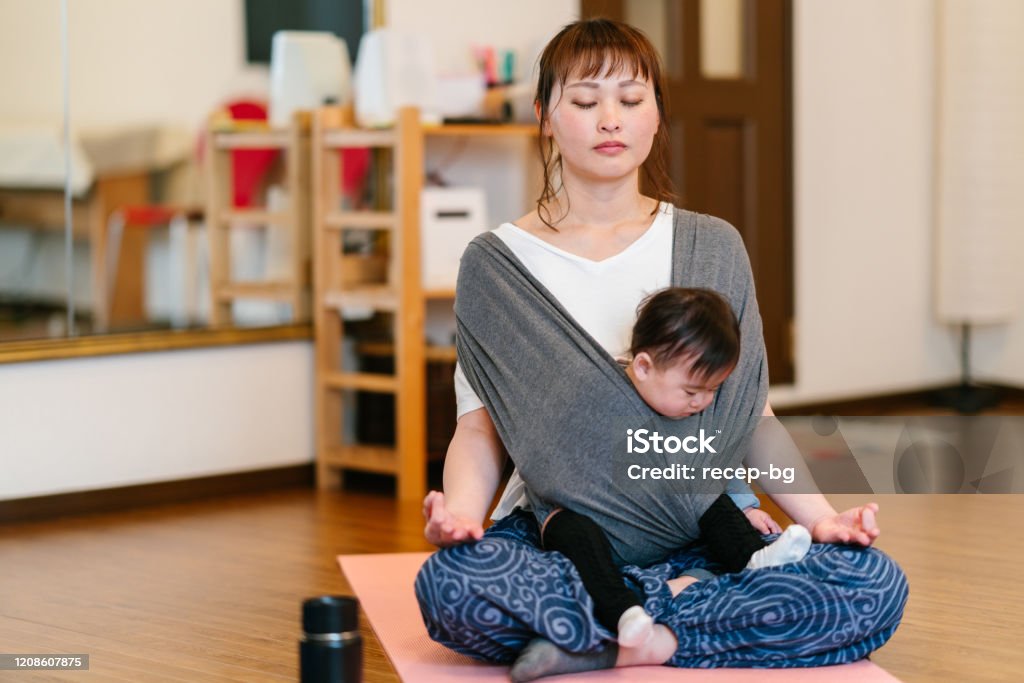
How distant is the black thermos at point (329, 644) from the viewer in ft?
4.80

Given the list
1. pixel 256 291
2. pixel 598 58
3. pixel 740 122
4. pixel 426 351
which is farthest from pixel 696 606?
pixel 740 122

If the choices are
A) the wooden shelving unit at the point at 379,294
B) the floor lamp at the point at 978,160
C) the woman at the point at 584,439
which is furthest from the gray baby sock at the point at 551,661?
the floor lamp at the point at 978,160

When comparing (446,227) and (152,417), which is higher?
(446,227)

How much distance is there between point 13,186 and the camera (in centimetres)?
333

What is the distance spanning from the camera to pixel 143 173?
139 inches

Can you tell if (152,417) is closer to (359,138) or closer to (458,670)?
(359,138)

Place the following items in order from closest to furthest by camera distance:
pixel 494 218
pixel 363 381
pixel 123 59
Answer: pixel 123 59, pixel 363 381, pixel 494 218

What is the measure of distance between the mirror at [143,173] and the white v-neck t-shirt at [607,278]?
166cm

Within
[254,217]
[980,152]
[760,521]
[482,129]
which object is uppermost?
[482,129]

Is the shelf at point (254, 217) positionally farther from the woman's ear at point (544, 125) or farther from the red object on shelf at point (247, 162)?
the woman's ear at point (544, 125)

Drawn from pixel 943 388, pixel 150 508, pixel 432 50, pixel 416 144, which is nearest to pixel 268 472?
pixel 150 508

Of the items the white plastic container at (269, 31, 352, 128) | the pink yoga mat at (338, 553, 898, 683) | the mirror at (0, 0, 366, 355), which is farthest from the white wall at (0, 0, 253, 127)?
the pink yoga mat at (338, 553, 898, 683)

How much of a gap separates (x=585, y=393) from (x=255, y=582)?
39.9 inches

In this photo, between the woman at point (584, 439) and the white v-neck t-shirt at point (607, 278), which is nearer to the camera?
the woman at point (584, 439)
